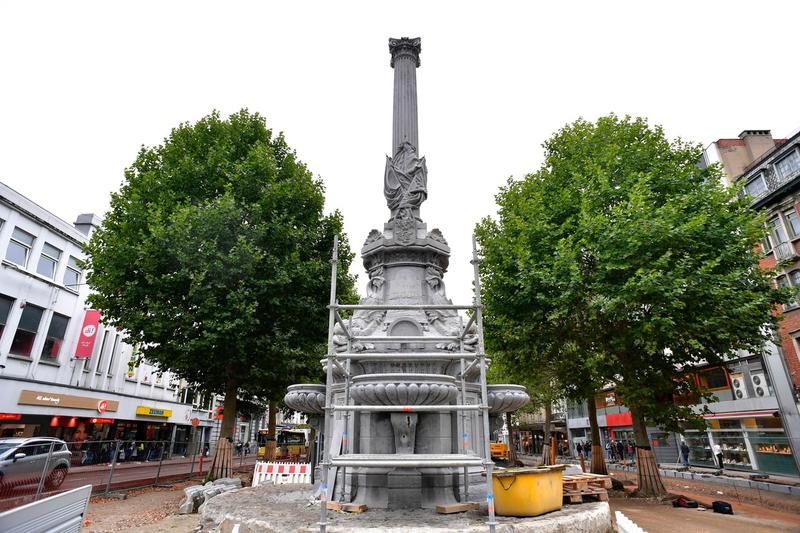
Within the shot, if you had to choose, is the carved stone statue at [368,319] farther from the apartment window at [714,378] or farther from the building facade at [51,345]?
the apartment window at [714,378]

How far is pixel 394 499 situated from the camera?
24.0 ft

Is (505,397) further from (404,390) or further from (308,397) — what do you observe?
(308,397)

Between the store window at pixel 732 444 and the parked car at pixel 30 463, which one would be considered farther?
the store window at pixel 732 444

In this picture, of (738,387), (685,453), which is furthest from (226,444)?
(738,387)

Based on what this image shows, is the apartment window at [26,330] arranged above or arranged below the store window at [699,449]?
above

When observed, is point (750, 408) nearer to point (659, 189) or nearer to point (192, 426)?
point (659, 189)

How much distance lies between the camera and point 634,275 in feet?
42.0

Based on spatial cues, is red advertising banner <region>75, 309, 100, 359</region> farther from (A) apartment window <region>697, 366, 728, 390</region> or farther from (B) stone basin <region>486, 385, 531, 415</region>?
(A) apartment window <region>697, 366, 728, 390</region>

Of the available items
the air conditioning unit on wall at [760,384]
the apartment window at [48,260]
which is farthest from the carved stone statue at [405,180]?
the air conditioning unit on wall at [760,384]

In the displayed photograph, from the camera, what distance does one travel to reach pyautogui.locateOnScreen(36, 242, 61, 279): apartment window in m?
23.9

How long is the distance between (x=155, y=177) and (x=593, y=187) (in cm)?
1590

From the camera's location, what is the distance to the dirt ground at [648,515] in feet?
32.5

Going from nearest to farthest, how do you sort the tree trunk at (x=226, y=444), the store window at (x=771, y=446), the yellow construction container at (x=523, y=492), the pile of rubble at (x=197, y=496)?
1. the yellow construction container at (x=523, y=492)
2. the pile of rubble at (x=197, y=496)
3. the tree trunk at (x=226, y=444)
4. the store window at (x=771, y=446)

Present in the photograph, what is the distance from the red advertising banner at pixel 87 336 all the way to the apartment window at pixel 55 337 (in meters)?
0.89
